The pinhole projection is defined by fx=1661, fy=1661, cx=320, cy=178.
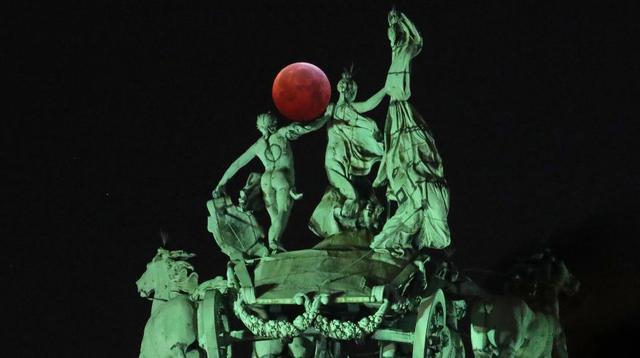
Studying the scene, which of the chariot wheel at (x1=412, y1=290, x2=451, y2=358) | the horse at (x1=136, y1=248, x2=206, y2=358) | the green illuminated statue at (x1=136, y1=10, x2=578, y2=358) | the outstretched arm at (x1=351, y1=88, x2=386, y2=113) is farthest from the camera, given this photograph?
the horse at (x1=136, y1=248, x2=206, y2=358)

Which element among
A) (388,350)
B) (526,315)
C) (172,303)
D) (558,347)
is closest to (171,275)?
(172,303)

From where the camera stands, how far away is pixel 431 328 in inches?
547

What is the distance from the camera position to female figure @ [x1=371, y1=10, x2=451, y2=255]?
14.2m

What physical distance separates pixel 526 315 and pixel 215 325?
9.28ft

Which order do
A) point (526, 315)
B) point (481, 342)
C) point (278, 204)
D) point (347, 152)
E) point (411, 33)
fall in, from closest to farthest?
point (411, 33), point (481, 342), point (526, 315), point (347, 152), point (278, 204)

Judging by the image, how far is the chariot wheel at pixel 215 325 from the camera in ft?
47.4

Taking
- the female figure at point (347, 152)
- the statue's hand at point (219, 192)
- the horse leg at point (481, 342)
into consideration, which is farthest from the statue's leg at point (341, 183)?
the horse leg at point (481, 342)

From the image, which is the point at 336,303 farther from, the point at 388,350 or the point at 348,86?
the point at 348,86

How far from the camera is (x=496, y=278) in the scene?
16234 mm

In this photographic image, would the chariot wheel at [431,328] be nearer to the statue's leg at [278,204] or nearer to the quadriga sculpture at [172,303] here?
the statue's leg at [278,204]

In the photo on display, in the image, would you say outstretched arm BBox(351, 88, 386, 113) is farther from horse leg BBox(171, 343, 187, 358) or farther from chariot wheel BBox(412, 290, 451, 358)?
horse leg BBox(171, 343, 187, 358)

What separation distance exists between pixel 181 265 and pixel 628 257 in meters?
5.24

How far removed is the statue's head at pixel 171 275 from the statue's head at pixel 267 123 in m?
1.67

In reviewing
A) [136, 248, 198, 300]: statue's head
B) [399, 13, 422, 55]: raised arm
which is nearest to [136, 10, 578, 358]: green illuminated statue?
[399, 13, 422, 55]: raised arm
